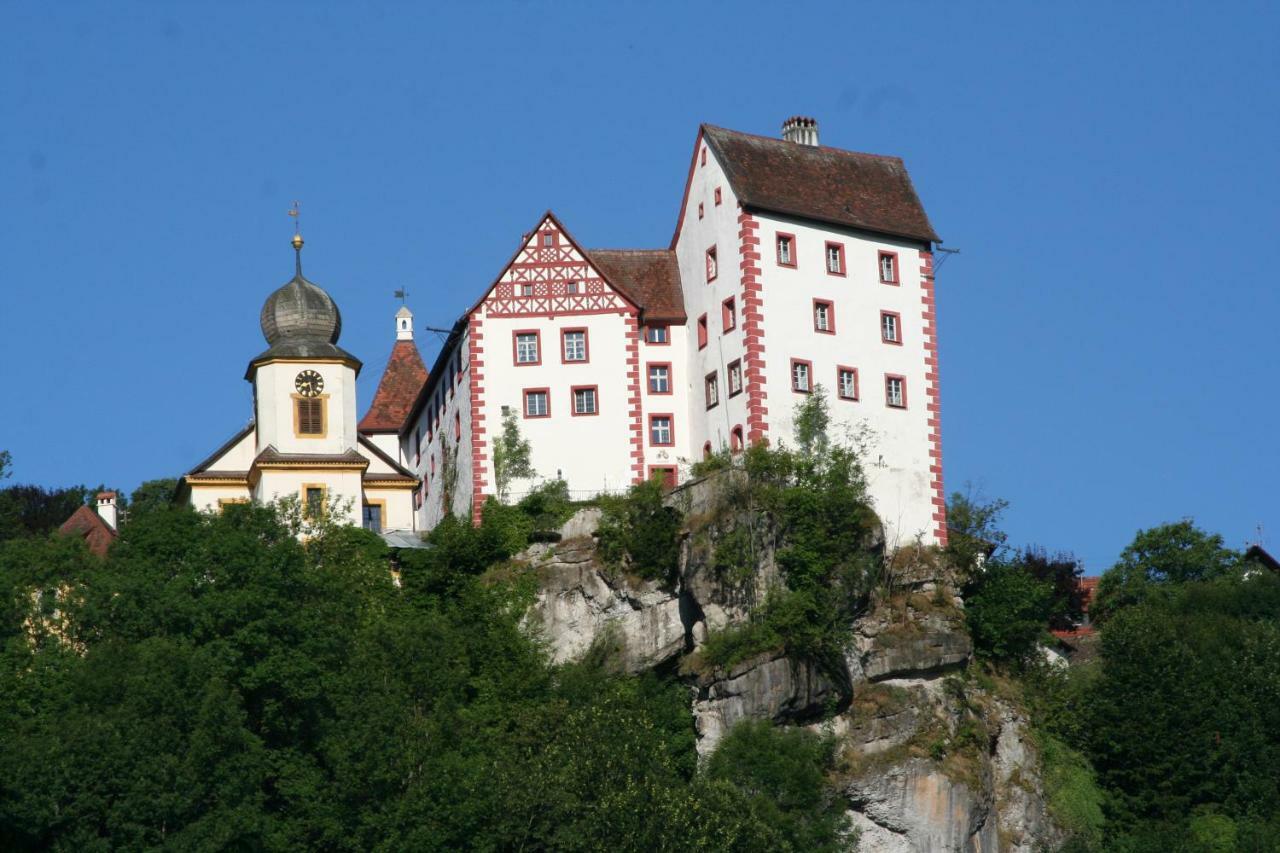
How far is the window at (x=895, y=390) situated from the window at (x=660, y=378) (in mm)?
6772

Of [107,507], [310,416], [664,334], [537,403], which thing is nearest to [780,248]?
[664,334]

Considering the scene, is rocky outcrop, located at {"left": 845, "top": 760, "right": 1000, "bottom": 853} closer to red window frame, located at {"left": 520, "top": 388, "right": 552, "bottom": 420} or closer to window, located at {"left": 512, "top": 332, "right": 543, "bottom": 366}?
red window frame, located at {"left": 520, "top": 388, "right": 552, "bottom": 420}

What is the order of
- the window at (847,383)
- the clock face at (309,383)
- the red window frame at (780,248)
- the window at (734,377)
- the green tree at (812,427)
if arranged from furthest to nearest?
1. the clock face at (309,383)
2. the red window frame at (780,248)
3. the window at (847,383)
4. the window at (734,377)
5. the green tree at (812,427)

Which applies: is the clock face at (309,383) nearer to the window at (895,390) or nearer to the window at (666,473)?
the window at (666,473)

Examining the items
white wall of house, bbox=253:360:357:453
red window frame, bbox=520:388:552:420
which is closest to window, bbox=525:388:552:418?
red window frame, bbox=520:388:552:420

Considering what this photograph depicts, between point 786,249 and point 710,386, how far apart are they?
4.70 m

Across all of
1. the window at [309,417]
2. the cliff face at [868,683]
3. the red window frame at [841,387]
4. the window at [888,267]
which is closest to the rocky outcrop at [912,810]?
the cliff face at [868,683]

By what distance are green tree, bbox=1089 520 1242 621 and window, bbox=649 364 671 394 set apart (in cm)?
2336

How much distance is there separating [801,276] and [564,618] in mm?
12605

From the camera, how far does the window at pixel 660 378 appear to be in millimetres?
84062

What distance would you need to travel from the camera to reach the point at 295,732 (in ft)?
227

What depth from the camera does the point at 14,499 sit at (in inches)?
3989

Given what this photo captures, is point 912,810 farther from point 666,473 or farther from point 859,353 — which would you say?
point 859,353

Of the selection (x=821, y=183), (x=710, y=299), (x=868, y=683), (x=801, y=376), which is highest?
(x=821, y=183)
